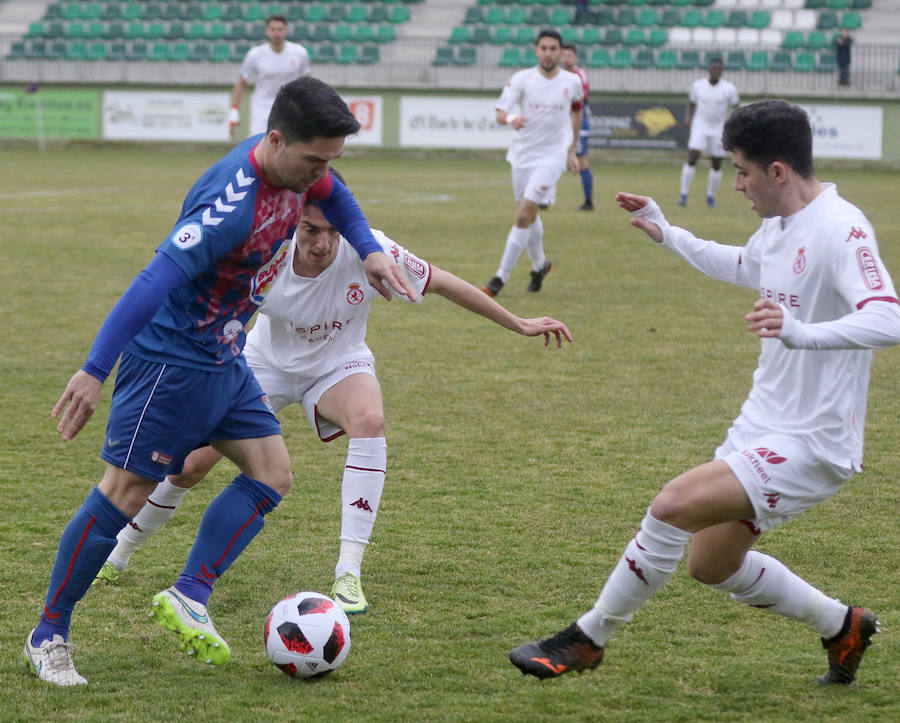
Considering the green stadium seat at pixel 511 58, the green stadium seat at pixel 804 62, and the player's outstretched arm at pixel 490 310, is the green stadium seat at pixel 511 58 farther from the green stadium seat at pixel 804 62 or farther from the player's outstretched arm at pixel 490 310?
the player's outstretched arm at pixel 490 310

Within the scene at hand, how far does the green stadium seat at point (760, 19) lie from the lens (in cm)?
3116

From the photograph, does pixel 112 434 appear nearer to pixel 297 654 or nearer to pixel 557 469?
pixel 297 654

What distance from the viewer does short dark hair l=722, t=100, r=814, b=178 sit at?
332cm

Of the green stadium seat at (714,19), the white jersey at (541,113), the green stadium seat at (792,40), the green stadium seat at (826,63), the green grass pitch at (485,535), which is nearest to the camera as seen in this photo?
the green grass pitch at (485,535)

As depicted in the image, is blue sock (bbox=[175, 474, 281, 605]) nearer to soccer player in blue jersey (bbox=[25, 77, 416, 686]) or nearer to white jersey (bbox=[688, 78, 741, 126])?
soccer player in blue jersey (bbox=[25, 77, 416, 686])

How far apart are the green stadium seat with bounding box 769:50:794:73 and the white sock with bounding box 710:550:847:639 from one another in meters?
26.9

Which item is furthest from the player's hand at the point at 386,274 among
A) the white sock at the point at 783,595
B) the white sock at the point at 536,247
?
the white sock at the point at 536,247

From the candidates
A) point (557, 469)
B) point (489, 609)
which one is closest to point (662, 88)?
point (557, 469)

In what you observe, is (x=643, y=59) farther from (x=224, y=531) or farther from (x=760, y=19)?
(x=224, y=531)

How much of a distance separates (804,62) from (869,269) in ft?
89.1

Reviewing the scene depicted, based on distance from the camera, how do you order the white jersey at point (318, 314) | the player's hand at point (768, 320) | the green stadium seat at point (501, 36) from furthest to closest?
the green stadium seat at point (501, 36)
the white jersey at point (318, 314)
the player's hand at point (768, 320)

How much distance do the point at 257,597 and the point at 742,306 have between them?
7.03 meters

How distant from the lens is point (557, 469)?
5.86m

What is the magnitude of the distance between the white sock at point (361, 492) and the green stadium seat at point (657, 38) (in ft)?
91.8
